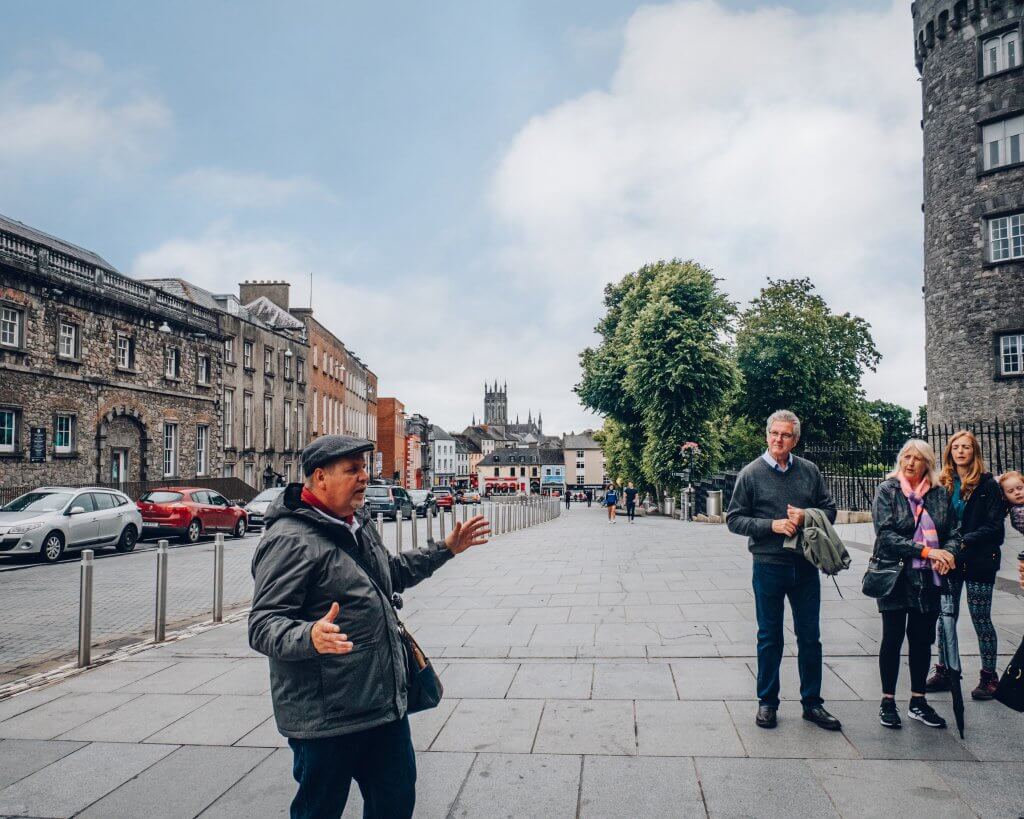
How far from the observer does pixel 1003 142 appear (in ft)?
80.4

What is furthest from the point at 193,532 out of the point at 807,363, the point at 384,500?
the point at 807,363

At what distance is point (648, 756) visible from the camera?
416cm

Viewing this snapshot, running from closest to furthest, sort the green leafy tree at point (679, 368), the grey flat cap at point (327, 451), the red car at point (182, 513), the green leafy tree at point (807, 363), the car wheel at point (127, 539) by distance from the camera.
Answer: the grey flat cap at point (327, 451) < the car wheel at point (127, 539) < the red car at point (182, 513) < the green leafy tree at point (679, 368) < the green leafy tree at point (807, 363)

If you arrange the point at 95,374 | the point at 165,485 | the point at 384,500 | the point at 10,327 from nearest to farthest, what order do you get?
the point at 10,327, the point at 95,374, the point at 165,485, the point at 384,500

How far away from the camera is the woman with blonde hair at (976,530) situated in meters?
4.86

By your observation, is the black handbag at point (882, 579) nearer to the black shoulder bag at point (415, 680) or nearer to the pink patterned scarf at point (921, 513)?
the pink patterned scarf at point (921, 513)

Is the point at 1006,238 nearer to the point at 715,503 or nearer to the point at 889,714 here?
the point at 715,503

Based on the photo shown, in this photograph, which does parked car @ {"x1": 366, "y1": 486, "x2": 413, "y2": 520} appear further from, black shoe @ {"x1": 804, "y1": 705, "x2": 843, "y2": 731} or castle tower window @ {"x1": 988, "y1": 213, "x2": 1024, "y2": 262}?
black shoe @ {"x1": 804, "y1": 705, "x2": 843, "y2": 731}

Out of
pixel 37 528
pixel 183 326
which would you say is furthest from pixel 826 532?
pixel 183 326

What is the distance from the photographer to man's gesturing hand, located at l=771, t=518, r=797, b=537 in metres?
4.46

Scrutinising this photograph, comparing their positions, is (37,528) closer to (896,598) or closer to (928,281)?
(896,598)

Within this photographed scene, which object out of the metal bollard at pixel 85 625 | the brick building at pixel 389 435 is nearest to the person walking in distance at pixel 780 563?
the metal bollard at pixel 85 625

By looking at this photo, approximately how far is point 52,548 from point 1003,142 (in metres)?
28.3

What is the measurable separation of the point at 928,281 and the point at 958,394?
4508mm
